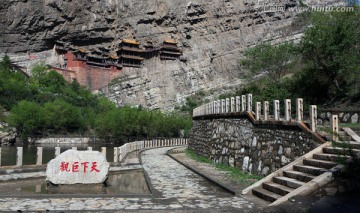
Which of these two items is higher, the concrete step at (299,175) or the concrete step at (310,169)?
the concrete step at (310,169)

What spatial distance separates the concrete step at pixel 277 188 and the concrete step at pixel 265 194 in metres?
0.08

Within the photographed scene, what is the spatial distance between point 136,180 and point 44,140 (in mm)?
38155

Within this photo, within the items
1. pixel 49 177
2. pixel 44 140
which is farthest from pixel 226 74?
pixel 49 177

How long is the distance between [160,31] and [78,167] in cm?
6231

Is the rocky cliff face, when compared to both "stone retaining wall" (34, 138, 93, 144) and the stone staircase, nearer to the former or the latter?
"stone retaining wall" (34, 138, 93, 144)

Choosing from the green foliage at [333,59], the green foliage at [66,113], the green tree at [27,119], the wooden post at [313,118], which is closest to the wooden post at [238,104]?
the wooden post at [313,118]

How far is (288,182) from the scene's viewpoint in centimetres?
673

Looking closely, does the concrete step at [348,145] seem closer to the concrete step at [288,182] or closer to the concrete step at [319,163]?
the concrete step at [319,163]

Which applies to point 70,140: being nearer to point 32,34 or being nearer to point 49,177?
point 32,34

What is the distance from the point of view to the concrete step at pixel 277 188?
640 cm

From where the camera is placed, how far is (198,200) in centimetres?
671

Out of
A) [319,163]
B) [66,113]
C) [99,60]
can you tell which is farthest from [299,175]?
[99,60]

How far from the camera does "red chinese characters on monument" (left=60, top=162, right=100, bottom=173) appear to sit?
28.5ft

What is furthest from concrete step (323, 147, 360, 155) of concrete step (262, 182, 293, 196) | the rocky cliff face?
the rocky cliff face
